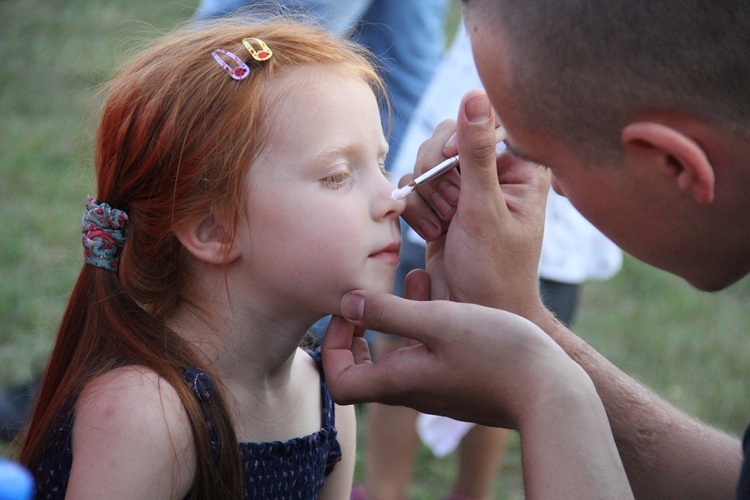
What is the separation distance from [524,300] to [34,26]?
785 cm

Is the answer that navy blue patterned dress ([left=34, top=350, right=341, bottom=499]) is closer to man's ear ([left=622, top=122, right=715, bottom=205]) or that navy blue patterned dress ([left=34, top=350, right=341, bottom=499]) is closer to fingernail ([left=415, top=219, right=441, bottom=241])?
fingernail ([left=415, top=219, right=441, bottom=241])

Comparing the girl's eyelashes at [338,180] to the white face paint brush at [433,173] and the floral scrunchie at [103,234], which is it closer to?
the white face paint brush at [433,173]

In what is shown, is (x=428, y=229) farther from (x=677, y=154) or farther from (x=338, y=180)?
(x=677, y=154)

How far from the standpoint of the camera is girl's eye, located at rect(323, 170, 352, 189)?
183cm

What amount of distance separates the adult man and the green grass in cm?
94

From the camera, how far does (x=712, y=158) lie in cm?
145

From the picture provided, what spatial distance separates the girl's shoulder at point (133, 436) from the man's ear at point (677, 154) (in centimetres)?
96

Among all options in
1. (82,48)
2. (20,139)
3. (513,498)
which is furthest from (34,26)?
(513,498)

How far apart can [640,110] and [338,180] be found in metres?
0.65

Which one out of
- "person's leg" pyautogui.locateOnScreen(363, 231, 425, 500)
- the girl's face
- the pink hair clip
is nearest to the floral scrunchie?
the girl's face

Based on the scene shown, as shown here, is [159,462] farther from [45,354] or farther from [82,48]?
[82,48]

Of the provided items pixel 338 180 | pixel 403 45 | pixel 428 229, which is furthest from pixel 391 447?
pixel 338 180

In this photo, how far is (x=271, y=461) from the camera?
188 cm

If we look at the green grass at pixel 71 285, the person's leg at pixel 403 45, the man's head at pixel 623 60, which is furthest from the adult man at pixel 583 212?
the person's leg at pixel 403 45
